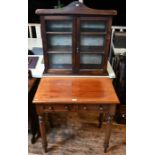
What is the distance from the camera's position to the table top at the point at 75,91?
1449 mm

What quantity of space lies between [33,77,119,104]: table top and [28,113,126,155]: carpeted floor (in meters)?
0.65

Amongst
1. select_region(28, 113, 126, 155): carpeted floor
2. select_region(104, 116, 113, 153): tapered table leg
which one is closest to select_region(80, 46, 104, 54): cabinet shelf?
select_region(104, 116, 113, 153): tapered table leg

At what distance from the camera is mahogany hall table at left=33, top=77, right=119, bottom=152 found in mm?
1451

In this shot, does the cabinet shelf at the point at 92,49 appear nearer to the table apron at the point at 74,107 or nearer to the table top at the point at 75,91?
the table top at the point at 75,91

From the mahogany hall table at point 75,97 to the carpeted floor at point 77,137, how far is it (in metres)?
0.31

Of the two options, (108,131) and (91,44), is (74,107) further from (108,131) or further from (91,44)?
(91,44)

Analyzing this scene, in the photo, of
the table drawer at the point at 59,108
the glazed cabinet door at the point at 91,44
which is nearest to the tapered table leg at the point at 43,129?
the table drawer at the point at 59,108

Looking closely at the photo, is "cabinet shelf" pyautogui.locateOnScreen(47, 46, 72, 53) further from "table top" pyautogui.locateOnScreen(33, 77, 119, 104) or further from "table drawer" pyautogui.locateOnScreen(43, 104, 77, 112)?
"table drawer" pyautogui.locateOnScreen(43, 104, 77, 112)
